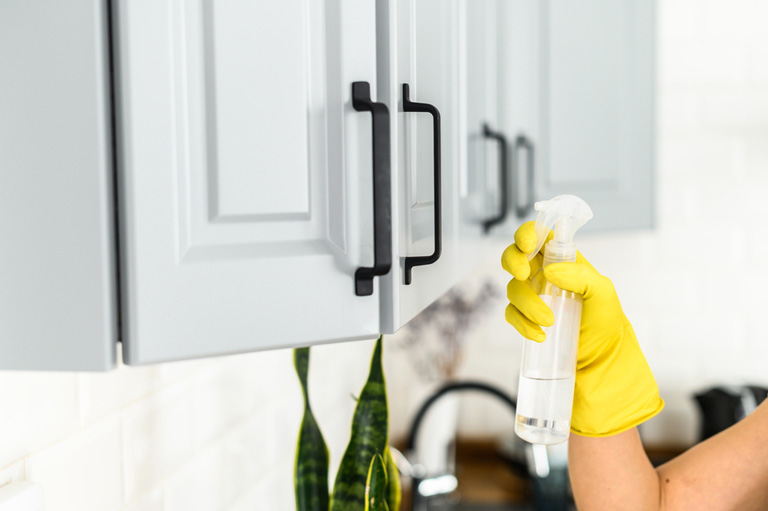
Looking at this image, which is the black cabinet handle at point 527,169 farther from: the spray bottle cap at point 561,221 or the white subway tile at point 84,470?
the white subway tile at point 84,470

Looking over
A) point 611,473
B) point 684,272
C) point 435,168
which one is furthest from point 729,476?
point 684,272

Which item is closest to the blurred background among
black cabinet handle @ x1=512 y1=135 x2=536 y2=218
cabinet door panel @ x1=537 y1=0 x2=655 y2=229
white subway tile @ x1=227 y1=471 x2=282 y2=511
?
cabinet door panel @ x1=537 y1=0 x2=655 y2=229

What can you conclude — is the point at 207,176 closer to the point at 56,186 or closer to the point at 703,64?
the point at 56,186

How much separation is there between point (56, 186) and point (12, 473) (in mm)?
295

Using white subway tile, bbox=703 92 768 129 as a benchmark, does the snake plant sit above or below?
below

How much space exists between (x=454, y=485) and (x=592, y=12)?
1.18 meters

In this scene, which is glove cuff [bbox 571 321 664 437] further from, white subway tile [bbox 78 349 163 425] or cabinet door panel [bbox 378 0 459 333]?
white subway tile [bbox 78 349 163 425]

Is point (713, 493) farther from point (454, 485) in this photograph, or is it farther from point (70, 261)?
point (70, 261)

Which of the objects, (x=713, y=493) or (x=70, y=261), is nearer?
(x=70, y=261)

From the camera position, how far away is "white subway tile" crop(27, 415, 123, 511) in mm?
600

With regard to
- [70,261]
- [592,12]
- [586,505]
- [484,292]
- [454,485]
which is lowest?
[454,485]

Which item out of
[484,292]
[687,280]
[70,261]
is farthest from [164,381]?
[687,280]

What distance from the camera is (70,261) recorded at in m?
0.41

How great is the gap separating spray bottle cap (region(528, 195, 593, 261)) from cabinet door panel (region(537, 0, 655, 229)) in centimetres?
61
